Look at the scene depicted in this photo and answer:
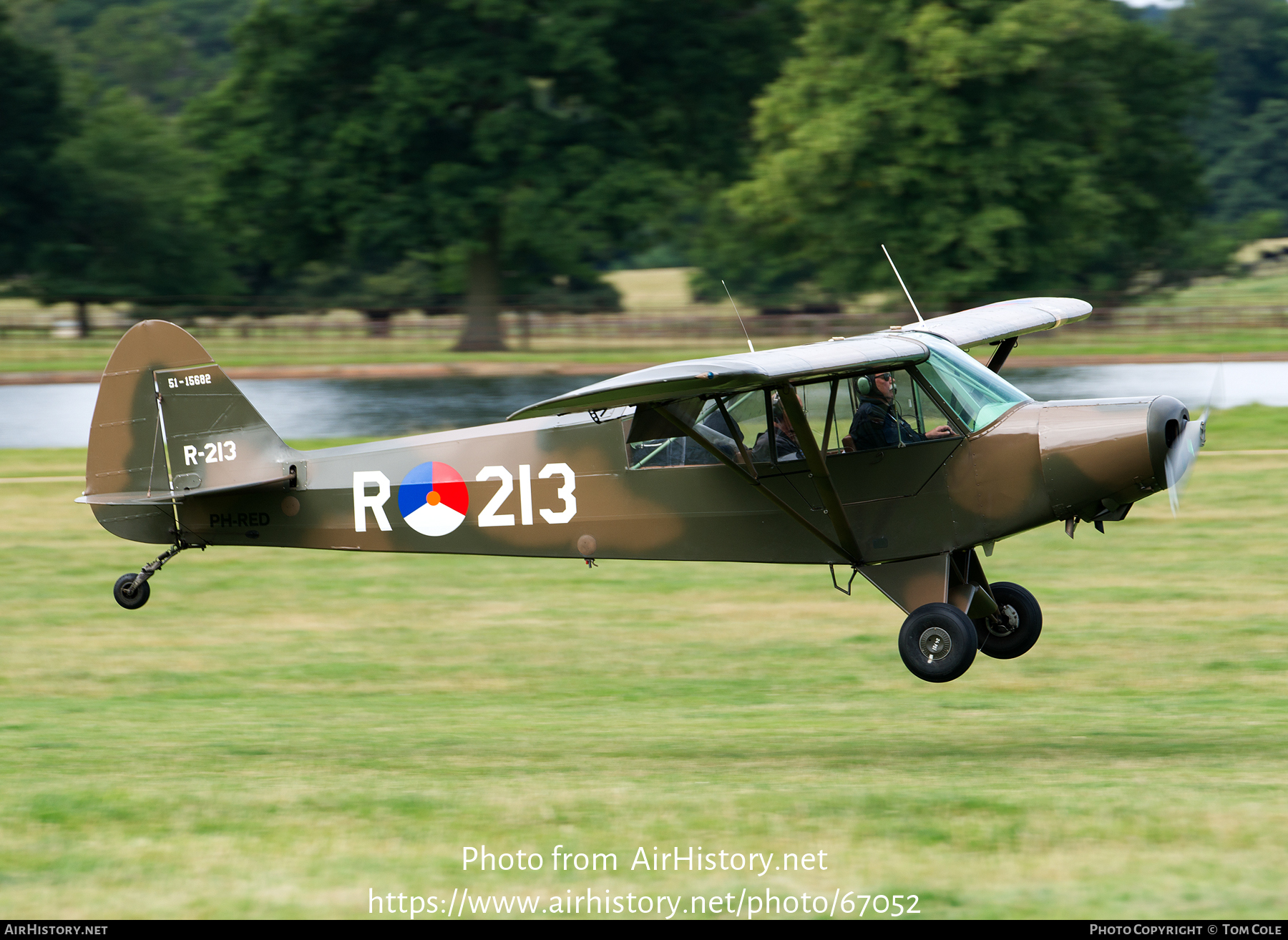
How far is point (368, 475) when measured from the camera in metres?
12.0

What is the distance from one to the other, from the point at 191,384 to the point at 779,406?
5369 mm

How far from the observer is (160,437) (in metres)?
12.5

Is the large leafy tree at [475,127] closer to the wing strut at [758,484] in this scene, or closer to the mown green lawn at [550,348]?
the mown green lawn at [550,348]

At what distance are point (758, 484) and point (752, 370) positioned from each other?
62.5 inches

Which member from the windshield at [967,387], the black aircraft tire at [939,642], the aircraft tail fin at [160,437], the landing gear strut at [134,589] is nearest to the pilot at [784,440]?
the windshield at [967,387]

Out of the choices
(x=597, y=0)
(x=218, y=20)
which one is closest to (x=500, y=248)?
(x=597, y=0)

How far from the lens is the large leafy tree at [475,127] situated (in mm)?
45812

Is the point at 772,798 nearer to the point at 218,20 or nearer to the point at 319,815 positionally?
the point at 319,815

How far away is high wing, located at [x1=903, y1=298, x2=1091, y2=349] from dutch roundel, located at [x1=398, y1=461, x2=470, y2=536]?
152 inches

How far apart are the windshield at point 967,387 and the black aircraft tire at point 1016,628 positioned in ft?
5.23

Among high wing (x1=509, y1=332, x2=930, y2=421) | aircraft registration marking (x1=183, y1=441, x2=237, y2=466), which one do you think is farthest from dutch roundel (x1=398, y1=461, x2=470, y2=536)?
high wing (x1=509, y1=332, x2=930, y2=421)

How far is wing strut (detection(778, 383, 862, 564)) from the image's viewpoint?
10070mm

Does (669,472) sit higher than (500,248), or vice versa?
(669,472)

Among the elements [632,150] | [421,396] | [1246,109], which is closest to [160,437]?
[421,396]
